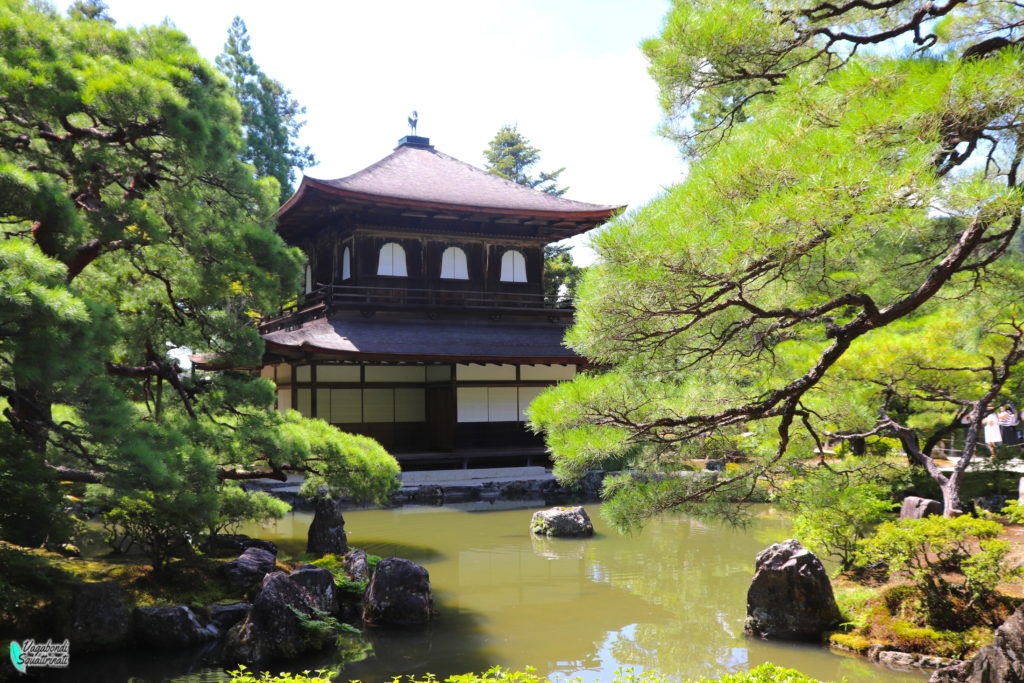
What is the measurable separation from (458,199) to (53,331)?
13418 mm

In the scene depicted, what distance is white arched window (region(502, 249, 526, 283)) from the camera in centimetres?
1834

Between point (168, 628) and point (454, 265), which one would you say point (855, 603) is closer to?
point (168, 628)

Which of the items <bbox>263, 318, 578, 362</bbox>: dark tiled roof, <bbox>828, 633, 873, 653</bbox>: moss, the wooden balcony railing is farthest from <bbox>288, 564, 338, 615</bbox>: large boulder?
the wooden balcony railing

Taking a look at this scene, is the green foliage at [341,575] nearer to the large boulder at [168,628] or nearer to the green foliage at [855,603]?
the large boulder at [168,628]

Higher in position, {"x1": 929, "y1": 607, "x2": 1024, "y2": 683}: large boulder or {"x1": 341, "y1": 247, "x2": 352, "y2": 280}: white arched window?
{"x1": 341, "y1": 247, "x2": 352, "y2": 280}: white arched window

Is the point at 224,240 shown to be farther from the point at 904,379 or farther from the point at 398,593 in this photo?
the point at 904,379

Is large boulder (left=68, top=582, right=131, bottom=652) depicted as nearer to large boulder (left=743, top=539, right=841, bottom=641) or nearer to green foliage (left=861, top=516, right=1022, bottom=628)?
large boulder (left=743, top=539, right=841, bottom=641)

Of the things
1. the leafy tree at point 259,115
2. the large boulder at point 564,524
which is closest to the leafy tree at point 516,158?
the leafy tree at point 259,115

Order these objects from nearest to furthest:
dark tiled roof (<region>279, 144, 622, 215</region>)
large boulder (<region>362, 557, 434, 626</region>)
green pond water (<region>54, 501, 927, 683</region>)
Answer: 1. green pond water (<region>54, 501, 927, 683</region>)
2. large boulder (<region>362, 557, 434, 626</region>)
3. dark tiled roof (<region>279, 144, 622, 215</region>)

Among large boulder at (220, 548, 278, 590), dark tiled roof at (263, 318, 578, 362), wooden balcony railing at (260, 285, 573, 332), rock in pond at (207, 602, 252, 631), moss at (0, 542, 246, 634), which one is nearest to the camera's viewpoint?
moss at (0, 542, 246, 634)

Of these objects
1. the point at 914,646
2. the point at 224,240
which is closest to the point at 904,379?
the point at 914,646

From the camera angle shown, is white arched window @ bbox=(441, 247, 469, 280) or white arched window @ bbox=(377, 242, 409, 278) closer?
white arched window @ bbox=(377, 242, 409, 278)

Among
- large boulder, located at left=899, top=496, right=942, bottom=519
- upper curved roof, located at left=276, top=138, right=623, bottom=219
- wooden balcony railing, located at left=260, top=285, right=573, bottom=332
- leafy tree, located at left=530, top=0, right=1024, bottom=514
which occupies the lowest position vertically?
large boulder, located at left=899, top=496, right=942, bottom=519

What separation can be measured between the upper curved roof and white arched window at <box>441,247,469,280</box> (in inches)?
51.1
